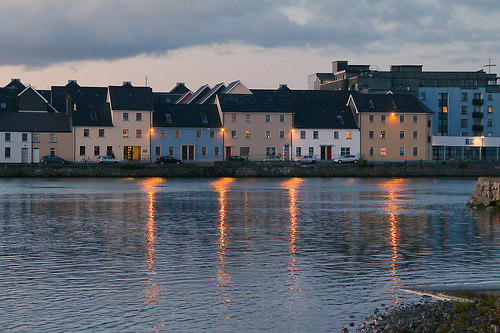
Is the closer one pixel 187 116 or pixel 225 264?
pixel 225 264

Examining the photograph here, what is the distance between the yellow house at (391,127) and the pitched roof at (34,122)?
50561 mm

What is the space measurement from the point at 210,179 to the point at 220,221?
71.7 metres

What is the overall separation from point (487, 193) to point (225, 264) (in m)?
32.9

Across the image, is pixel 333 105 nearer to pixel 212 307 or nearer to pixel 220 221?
pixel 220 221

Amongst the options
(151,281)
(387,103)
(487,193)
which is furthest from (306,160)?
(151,281)

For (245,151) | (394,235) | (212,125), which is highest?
(212,125)

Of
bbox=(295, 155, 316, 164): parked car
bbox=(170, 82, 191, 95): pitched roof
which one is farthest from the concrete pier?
bbox=(170, 82, 191, 95): pitched roof

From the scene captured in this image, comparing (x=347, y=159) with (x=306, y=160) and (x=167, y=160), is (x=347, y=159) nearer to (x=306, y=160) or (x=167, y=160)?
(x=306, y=160)

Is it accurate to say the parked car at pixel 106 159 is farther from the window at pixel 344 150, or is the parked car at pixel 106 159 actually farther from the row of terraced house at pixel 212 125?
the window at pixel 344 150

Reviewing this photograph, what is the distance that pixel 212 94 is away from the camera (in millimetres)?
151125

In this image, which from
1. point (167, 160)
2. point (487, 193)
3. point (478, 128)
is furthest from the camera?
point (478, 128)

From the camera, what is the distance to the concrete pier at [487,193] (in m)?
54.5

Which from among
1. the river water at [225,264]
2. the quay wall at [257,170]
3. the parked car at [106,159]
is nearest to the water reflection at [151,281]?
the river water at [225,264]

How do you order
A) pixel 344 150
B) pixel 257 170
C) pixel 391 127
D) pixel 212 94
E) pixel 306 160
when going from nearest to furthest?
pixel 257 170 → pixel 306 160 → pixel 344 150 → pixel 391 127 → pixel 212 94
